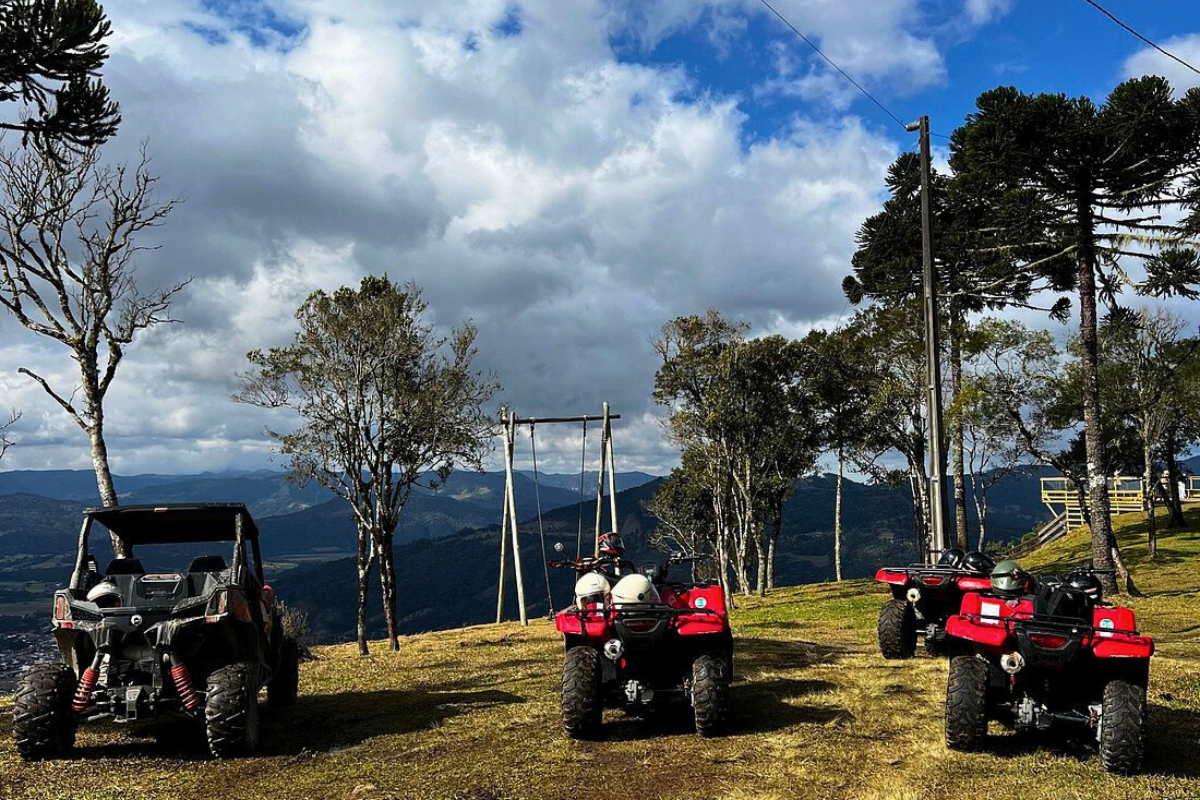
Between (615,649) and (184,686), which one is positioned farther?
(615,649)

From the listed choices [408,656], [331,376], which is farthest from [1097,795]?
[331,376]

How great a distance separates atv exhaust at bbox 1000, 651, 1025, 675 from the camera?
23.9ft

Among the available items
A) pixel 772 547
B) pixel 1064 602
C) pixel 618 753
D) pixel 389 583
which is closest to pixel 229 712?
pixel 618 753

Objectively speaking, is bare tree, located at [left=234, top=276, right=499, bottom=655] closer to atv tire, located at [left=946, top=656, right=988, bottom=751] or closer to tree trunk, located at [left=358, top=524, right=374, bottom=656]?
tree trunk, located at [left=358, top=524, right=374, bottom=656]

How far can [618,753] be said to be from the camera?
782 cm

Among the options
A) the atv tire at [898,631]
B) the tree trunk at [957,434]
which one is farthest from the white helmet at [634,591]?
the tree trunk at [957,434]

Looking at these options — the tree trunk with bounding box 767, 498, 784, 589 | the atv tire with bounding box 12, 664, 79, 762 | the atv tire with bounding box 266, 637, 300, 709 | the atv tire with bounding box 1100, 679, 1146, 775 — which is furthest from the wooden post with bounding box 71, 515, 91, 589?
the tree trunk with bounding box 767, 498, 784, 589

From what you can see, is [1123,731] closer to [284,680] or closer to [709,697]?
[709,697]

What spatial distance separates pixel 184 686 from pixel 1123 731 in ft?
23.5

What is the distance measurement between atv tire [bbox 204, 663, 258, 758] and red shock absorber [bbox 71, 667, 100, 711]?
91 centimetres

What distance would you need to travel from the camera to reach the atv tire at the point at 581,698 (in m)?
8.10

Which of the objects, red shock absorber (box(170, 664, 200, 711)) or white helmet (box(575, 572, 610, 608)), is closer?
red shock absorber (box(170, 664, 200, 711))

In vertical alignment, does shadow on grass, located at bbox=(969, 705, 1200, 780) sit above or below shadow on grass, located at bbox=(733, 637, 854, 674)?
above

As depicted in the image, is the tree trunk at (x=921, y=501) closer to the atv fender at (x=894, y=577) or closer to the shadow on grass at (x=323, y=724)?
the atv fender at (x=894, y=577)
